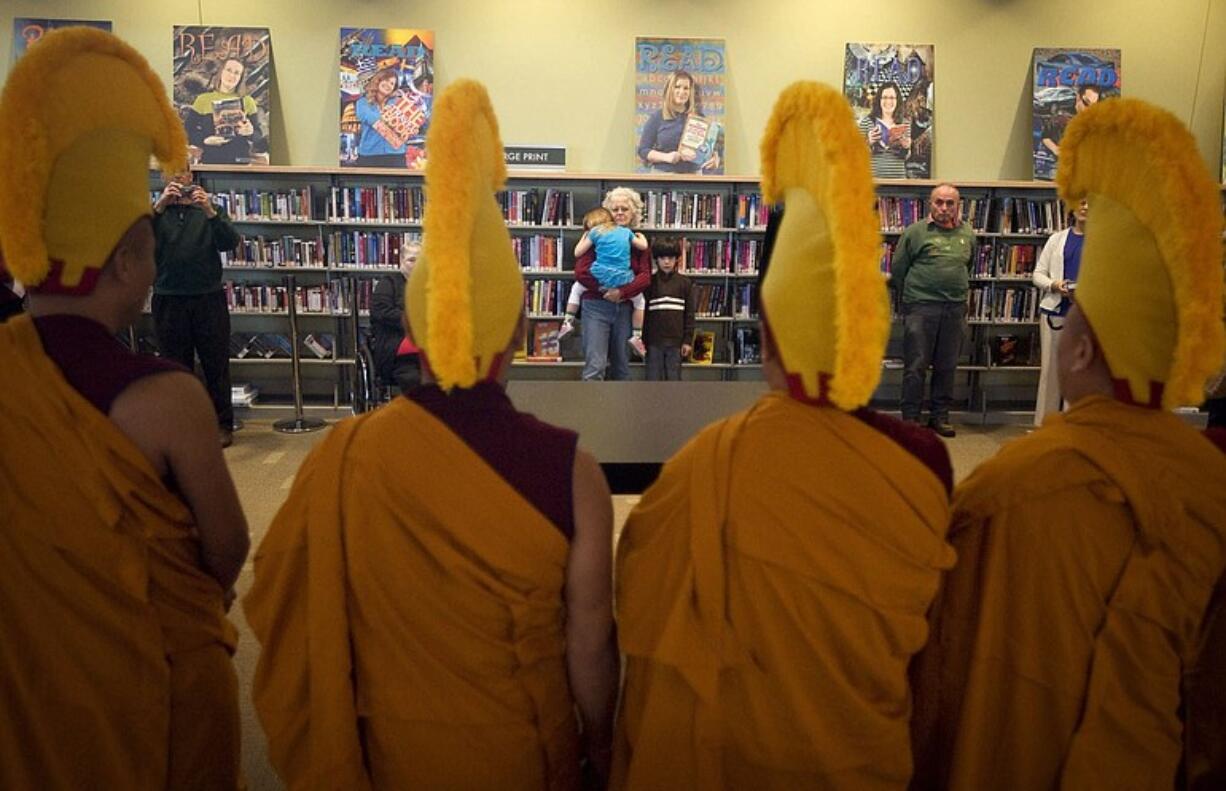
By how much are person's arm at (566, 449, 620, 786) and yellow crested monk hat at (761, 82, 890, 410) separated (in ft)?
1.14

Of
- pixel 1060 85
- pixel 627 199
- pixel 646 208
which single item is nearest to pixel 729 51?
pixel 646 208

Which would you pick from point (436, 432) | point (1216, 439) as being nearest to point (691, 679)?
point (436, 432)

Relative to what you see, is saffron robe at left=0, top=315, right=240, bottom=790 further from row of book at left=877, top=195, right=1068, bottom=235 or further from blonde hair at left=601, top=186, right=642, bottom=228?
row of book at left=877, top=195, right=1068, bottom=235

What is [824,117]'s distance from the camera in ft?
3.75

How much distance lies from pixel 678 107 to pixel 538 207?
132 centimetres

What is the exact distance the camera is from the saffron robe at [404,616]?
1.19 meters

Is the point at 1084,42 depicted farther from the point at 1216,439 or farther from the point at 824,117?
the point at 824,117

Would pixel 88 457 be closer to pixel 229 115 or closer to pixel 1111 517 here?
pixel 1111 517

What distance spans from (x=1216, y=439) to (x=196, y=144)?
251 inches

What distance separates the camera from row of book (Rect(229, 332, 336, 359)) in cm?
614

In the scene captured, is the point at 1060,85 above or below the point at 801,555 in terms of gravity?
above

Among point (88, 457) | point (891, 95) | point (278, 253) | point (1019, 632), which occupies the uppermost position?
point (891, 95)

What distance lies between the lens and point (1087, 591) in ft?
4.13

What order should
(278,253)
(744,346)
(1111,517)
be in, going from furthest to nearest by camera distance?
1. (744,346)
2. (278,253)
3. (1111,517)
